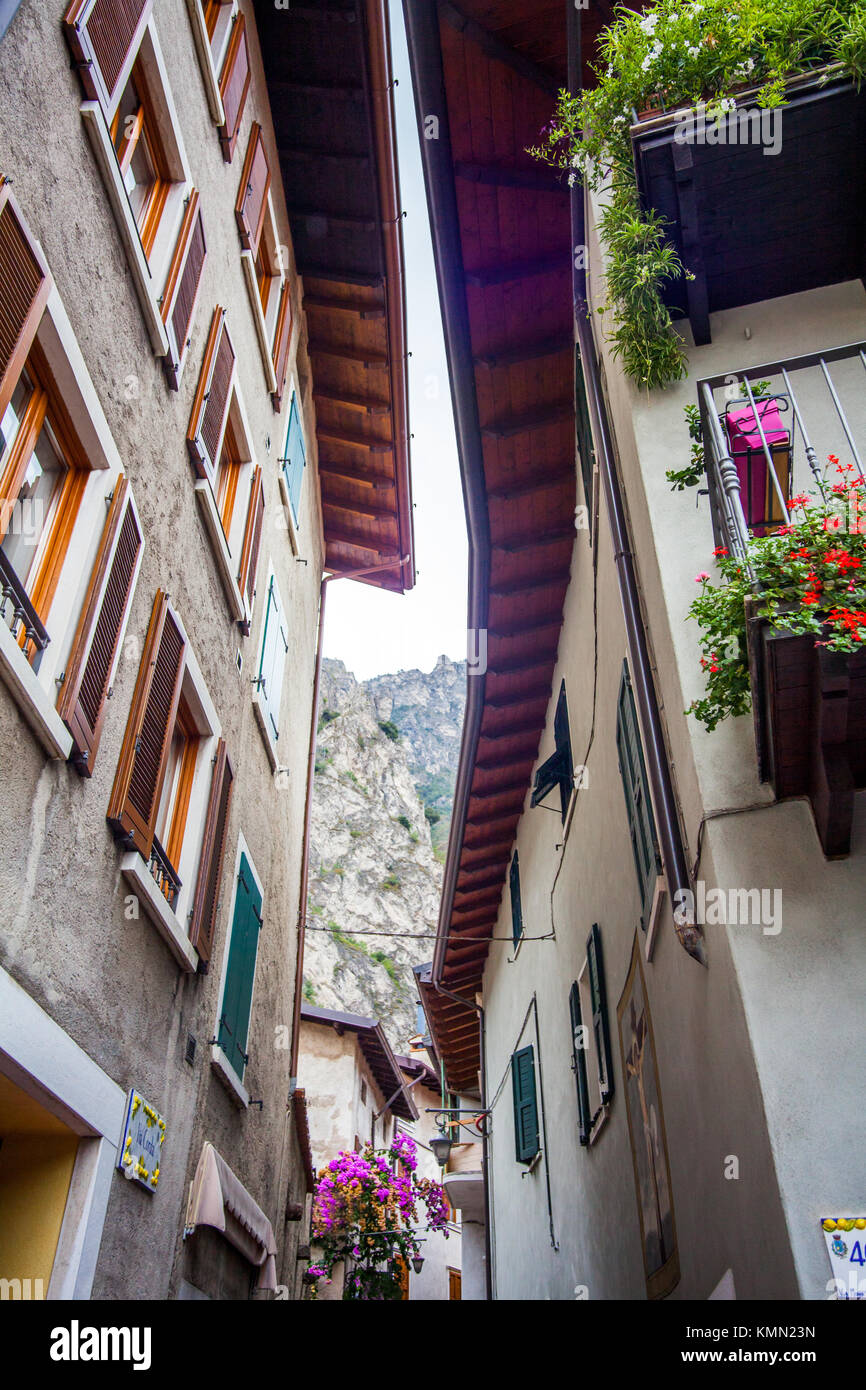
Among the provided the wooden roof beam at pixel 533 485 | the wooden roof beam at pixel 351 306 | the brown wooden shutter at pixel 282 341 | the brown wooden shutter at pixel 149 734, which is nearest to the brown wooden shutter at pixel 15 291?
the brown wooden shutter at pixel 149 734

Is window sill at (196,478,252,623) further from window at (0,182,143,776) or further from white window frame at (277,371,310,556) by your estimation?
white window frame at (277,371,310,556)

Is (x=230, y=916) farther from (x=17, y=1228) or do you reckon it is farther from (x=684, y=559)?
(x=684, y=559)

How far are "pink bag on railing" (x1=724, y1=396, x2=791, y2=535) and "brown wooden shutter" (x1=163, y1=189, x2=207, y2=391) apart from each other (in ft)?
11.2

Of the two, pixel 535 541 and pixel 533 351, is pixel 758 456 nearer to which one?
pixel 533 351

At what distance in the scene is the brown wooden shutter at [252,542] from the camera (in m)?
8.69

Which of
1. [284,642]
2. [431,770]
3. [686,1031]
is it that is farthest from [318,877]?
[686,1031]

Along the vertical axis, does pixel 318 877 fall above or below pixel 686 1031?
above

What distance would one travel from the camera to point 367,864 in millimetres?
67562

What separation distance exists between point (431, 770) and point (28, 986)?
95.6 m

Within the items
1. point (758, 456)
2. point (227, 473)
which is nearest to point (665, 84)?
point (758, 456)

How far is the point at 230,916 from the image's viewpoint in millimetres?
8094

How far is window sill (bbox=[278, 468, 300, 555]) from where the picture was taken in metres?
10.8

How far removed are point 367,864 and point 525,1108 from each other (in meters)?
55.7

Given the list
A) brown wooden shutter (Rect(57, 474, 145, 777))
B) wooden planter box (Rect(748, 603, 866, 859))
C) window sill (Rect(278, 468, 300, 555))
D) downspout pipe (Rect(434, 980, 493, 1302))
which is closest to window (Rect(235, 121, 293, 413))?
window sill (Rect(278, 468, 300, 555))
